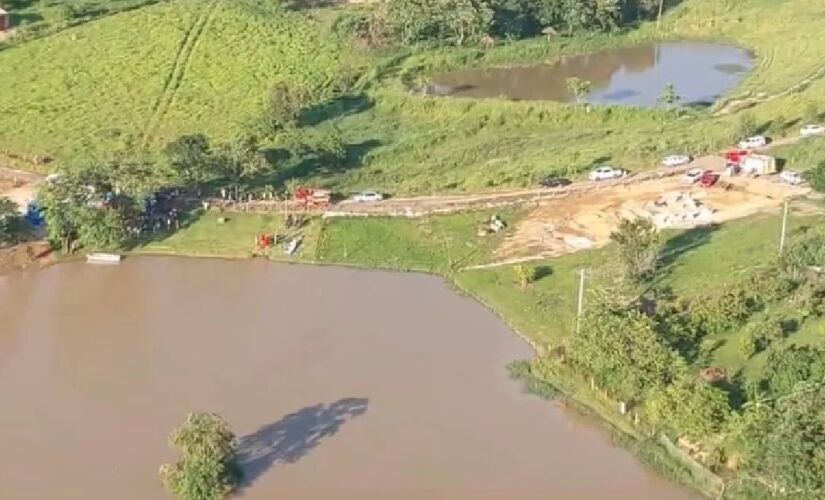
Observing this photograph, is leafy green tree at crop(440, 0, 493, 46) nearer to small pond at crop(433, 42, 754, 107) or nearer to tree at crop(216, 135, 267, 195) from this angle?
small pond at crop(433, 42, 754, 107)

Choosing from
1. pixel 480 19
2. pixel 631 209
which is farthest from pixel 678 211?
pixel 480 19

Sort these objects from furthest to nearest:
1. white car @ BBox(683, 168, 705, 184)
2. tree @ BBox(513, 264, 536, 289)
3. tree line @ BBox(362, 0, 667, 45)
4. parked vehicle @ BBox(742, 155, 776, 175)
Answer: tree line @ BBox(362, 0, 667, 45)
parked vehicle @ BBox(742, 155, 776, 175)
white car @ BBox(683, 168, 705, 184)
tree @ BBox(513, 264, 536, 289)

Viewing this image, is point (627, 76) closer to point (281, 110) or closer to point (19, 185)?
point (281, 110)

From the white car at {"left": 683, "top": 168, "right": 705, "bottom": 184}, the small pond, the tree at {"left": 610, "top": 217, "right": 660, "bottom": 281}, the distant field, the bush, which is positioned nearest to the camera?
the bush

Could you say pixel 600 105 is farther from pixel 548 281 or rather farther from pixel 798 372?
pixel 798 372

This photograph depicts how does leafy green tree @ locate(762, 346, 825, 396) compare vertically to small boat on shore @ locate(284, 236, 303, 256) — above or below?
below

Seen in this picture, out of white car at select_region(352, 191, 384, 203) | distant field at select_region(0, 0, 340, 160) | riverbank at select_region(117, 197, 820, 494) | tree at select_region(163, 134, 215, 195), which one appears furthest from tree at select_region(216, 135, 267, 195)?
distant field at select_region(0, 0, 340, 160)

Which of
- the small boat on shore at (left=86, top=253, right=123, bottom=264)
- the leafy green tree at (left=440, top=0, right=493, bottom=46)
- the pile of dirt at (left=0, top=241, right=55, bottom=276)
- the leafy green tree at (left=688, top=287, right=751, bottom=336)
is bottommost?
the leafy green tree at (left=688, top=287, right=751, bottom=336)
